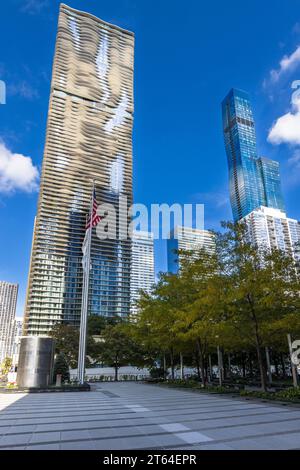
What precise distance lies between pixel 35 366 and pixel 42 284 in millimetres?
98855

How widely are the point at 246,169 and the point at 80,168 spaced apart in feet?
282

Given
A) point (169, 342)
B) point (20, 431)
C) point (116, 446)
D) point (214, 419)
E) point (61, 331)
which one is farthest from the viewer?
point (61, 331)

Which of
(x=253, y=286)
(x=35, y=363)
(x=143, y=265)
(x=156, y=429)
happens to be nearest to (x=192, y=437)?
(x=156, y=429)

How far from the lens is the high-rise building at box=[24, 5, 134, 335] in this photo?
122 m

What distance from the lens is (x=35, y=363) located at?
2491cm

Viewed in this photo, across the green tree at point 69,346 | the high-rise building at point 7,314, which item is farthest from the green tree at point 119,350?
the high-rise building at point 7,314

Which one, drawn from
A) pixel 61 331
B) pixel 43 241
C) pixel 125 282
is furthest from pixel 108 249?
pixel 61 331

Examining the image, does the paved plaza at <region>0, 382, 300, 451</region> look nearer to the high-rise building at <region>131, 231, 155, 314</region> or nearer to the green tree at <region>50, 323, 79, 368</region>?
the green tree at <region>50, 323, 79, 368</region>

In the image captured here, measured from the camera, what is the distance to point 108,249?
136m

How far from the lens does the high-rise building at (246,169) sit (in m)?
172

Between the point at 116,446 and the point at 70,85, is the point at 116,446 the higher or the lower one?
the lower one

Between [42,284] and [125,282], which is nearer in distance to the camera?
[42,284]

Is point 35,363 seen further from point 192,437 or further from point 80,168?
point 80,168
